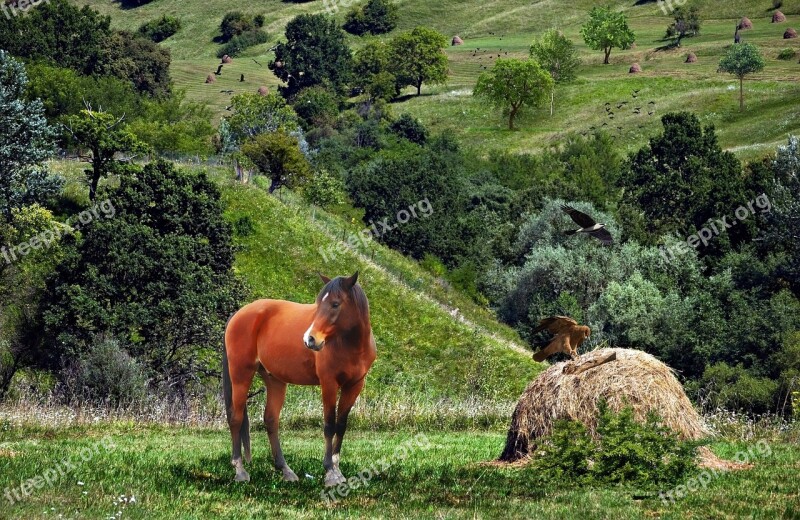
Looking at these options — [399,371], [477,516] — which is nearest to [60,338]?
[399,371]

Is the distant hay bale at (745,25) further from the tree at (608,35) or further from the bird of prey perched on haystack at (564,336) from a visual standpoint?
the bird of prey perched on haystack at (564,336)

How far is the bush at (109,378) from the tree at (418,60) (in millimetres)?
138876

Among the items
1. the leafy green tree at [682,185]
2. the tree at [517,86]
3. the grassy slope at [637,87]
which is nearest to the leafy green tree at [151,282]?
the leafy green tree at [682,185]

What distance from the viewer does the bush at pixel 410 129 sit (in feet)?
473

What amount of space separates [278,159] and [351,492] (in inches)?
2785

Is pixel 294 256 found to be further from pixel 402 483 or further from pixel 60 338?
pixel 402 483

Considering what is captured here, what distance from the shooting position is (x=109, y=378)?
33562 mm

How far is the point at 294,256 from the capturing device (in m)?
60.8

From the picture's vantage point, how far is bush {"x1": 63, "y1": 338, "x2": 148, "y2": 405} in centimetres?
3322

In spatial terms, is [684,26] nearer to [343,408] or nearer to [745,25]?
[745,25]

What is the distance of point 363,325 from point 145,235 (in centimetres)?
3111

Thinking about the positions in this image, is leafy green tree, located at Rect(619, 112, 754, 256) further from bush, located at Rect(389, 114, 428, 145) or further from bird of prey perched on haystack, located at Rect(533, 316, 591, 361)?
bird of prey perched on haystack, located at Rect(533, 316, 591, 361)

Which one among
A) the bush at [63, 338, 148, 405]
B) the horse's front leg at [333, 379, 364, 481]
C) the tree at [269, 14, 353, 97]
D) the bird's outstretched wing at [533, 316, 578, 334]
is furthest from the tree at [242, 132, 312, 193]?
the tree at [269, 14, 353, 97]

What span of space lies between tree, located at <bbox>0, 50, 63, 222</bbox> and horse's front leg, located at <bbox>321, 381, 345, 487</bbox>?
42464 millimetres
